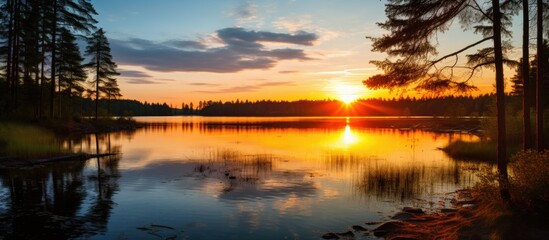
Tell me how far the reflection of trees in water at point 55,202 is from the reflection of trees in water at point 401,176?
463 inches

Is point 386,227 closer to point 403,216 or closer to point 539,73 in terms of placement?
point 403,216

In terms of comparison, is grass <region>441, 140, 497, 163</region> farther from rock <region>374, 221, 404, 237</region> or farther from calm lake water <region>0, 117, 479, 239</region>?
rock <region>374, 221, 404, 237</region>

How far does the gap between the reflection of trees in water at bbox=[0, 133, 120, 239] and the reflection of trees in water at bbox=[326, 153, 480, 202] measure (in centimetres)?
1176

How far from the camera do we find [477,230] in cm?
1069

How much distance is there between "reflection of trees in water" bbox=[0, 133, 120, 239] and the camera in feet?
39.8

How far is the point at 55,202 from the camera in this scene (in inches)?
620

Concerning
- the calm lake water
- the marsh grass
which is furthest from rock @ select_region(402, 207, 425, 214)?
the marsh grass

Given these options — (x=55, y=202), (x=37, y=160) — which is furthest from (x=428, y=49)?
(x=37, y=160)

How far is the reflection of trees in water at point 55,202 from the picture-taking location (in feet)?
39.8

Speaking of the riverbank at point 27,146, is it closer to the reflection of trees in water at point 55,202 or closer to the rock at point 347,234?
the reflection of trees in water at point 55,202

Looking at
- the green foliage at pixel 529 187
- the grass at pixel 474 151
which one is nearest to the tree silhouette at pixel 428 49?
the green foliage at pixel 529 187

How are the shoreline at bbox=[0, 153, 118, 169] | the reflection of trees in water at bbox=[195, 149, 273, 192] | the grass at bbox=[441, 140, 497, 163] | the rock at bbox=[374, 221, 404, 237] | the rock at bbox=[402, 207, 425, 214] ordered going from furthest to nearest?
the grass at bbox=[441, 140, 497, 163]
the shoreline at bbox=[0, 153, 118, 169]
the reflection of trees in water at bbox=[195, 149, 273, 192]
the rock at bbox=[402, 207, 425, 214]
the rock at bbox=[374, 221, 404, 237]

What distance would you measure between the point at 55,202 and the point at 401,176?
18.3m

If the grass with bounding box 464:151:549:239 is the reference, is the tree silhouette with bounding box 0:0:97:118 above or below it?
above
